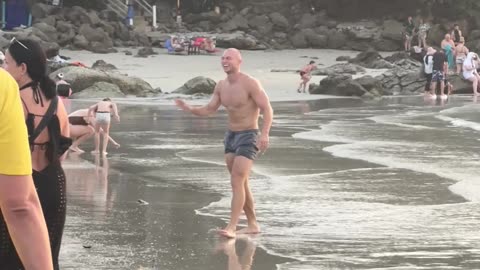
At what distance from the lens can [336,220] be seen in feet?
28.8

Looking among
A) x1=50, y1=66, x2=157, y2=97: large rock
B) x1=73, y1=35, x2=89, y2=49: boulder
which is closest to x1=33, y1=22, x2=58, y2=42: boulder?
x1=73, y1=35, x2=89, y2=49: boulder

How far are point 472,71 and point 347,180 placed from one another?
794 inches

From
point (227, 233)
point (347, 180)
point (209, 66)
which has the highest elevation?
point (227, 233)

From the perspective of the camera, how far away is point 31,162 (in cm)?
381

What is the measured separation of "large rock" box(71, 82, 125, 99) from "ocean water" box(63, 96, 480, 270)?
4.85m

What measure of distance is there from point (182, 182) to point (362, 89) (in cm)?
1932

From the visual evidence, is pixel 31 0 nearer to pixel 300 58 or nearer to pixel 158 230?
pixel 300 58

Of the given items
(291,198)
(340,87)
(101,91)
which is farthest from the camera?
(340,87)

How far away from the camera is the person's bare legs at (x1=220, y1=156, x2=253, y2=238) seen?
7973 mm

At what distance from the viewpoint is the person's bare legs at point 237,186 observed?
26.2 feet

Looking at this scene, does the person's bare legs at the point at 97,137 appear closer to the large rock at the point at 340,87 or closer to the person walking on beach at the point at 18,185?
the person walking on beach at the point at 18,185

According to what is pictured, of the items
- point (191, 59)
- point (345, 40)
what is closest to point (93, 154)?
point (191, 59)

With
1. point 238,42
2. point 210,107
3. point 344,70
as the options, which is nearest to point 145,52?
point 238,42

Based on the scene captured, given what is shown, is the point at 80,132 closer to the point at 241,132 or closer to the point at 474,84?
the point at 241,132
